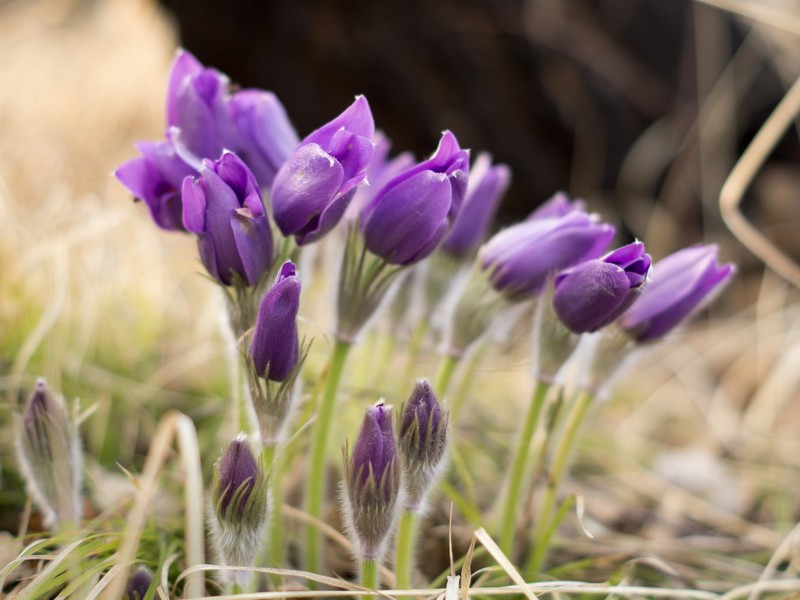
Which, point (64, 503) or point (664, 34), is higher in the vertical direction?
point (664, 34)

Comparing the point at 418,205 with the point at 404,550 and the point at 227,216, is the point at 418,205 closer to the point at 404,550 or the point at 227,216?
the point at 227,216

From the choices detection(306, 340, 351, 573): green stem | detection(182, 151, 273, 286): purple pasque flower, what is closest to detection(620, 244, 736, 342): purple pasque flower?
detection(306, 340, 351, 573): green stem

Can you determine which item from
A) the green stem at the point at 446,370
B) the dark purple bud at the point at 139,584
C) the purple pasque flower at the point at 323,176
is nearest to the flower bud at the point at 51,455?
the dark purple bud at the point at 139,584

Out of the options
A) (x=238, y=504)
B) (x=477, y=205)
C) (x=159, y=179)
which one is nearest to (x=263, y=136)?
(x=159, y=179)

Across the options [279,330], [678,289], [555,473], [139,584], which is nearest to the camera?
[279,330]

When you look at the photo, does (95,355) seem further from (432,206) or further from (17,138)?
(17,138)

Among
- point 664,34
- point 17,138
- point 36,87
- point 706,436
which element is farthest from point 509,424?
point 36,87
